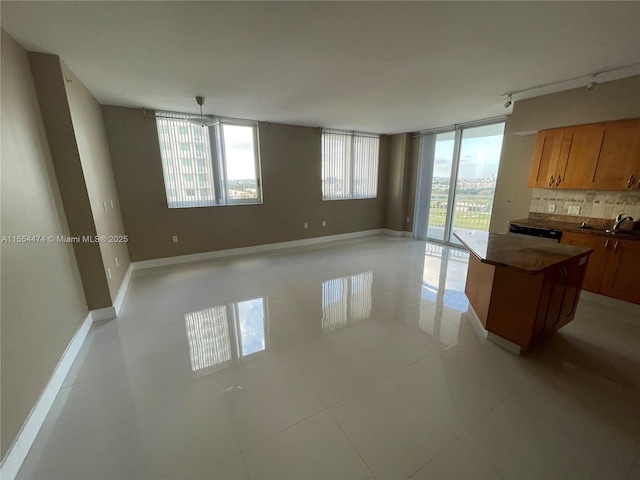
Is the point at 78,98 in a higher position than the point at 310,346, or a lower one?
higher

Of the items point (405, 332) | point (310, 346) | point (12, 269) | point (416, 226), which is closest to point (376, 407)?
point (310, 346)

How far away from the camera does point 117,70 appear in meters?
2.47

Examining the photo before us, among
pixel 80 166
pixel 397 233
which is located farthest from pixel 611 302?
pixel 80 166

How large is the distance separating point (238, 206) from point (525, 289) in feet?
14.5

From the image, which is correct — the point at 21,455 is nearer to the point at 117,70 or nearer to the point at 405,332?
the point at 405,332

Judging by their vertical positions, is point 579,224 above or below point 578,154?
below

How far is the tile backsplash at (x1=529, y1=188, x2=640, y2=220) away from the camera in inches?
117

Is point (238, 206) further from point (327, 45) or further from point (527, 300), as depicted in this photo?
point (527, 300)

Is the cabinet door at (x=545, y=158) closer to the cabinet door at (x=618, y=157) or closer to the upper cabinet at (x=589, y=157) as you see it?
the upper cabinet at (x=589, y=157)

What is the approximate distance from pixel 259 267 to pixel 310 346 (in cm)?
229

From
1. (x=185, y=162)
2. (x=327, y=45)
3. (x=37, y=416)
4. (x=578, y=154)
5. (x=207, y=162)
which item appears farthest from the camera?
(x=207, y=162)

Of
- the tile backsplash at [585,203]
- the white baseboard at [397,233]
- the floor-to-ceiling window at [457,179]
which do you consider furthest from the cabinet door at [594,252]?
the white baseboard at [397,233]

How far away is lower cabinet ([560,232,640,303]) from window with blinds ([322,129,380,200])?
4041 mm

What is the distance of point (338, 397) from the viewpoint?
174 centimetres
